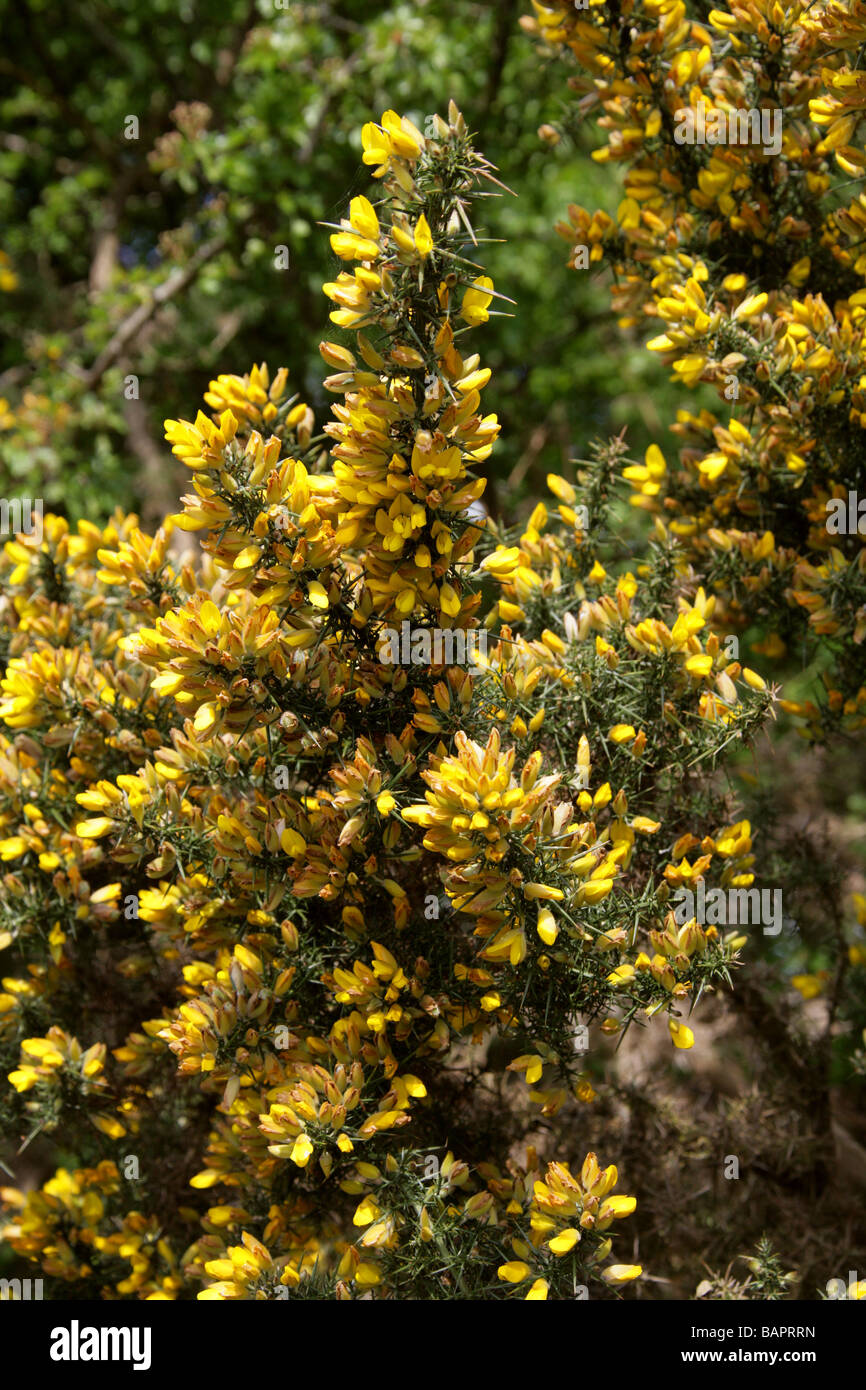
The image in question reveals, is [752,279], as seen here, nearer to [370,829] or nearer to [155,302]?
[370,829]

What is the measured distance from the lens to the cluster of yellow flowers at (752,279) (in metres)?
2.33

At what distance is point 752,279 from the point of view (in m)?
2.69

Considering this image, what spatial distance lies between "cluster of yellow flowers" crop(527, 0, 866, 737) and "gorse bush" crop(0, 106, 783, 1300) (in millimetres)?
242

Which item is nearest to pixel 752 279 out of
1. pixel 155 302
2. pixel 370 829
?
pixel 370 829

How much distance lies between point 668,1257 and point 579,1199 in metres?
1.09

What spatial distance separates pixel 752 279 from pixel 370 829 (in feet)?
5.68

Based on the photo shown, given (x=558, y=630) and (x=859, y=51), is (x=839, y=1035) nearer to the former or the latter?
(x=558, y=630)

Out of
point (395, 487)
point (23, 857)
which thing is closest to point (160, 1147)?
point (23, 857)

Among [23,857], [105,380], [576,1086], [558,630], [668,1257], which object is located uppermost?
[105,380]

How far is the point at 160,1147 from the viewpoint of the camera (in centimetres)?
266

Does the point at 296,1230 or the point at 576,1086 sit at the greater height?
the point at 576,1086

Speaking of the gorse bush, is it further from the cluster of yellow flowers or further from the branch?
the branch

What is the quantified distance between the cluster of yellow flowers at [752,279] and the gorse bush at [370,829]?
24 centimetres


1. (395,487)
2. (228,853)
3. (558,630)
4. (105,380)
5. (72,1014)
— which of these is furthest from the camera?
(105,380)
